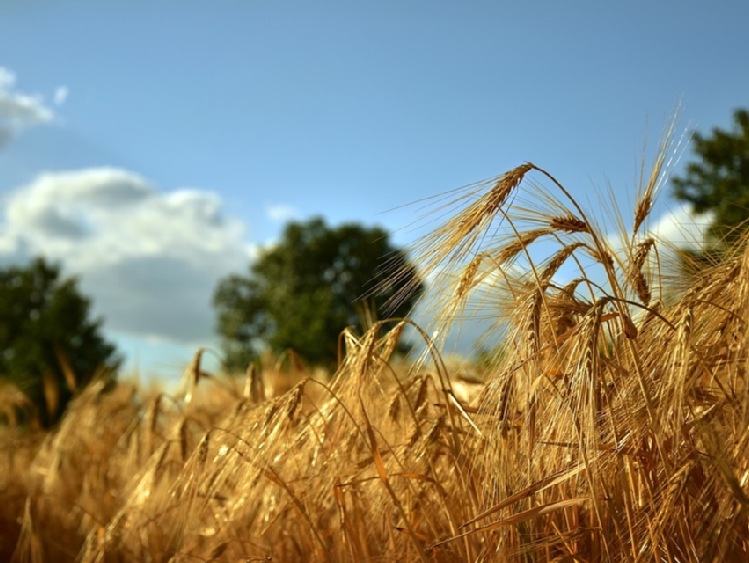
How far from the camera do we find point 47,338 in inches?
460

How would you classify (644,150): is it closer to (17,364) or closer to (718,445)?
(718,445)

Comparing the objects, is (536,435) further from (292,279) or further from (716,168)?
(292,279)

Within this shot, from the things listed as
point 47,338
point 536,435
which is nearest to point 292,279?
point 47,338

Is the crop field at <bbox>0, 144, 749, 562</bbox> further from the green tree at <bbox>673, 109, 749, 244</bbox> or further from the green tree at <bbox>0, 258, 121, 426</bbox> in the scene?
the green tree at <bbox>673, 109, 749, 244</bbox>

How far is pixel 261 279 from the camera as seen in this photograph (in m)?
27.3

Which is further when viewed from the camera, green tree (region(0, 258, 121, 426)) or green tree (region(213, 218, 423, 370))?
green tree (region(213, 218, 423, 370))

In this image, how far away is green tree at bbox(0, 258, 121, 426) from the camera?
34.8 feet

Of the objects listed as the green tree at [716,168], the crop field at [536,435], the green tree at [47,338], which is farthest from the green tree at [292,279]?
the crop field at [536,435]

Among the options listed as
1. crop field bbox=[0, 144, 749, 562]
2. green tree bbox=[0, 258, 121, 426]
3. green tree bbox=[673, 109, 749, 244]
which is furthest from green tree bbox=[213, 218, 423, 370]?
crop field bbox=[0, 144, 749, 562]

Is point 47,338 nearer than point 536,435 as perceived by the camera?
No

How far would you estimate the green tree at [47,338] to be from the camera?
10609 mm

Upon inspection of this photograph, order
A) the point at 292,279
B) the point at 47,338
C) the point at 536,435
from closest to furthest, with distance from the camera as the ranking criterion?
the point at 536,435 < the point at 47,338 < the point at 292,279

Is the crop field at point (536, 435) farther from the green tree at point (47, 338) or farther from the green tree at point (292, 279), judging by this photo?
the green tree at point (292, 279)

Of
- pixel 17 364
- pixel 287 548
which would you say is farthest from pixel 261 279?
pixel 287 548
